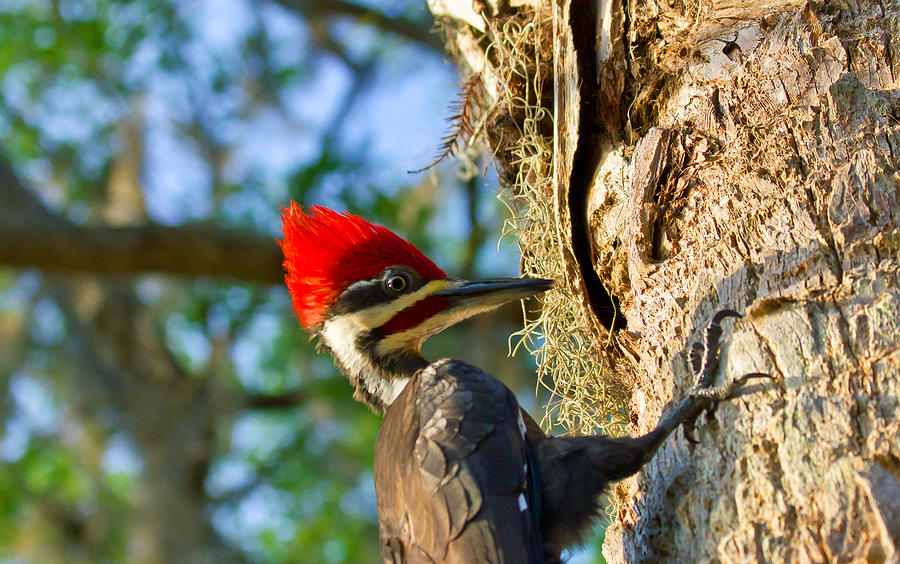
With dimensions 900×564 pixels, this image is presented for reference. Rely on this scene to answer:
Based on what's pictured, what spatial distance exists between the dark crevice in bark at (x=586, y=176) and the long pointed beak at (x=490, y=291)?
0.47 ft

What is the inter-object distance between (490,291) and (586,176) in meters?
0.47

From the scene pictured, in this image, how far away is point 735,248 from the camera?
6.26 ft

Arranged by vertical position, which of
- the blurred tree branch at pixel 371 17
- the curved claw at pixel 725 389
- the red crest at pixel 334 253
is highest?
the blurred tree branch at pixel 371 17

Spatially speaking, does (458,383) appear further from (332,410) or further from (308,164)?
(332,410)

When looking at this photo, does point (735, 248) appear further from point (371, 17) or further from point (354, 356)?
point (371, 17)

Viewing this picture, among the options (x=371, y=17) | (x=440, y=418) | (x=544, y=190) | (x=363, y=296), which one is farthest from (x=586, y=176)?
(x=371, y=17)

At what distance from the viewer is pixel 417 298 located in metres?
2.65

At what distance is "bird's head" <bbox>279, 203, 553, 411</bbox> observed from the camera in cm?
261

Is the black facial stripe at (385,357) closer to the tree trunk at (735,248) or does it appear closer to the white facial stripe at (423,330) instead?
the white facial stripe at (423,330)

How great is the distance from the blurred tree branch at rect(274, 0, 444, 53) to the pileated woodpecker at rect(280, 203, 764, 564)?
12.2 feet

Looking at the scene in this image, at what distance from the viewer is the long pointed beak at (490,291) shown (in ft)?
8.22

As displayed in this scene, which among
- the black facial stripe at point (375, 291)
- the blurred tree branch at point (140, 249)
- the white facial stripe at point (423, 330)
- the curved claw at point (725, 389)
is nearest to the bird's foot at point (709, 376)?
the curved claw at point (725, 389)

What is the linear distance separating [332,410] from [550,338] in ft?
20.2

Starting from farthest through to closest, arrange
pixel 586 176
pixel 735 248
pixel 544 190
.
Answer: pixel 544 190
pixel 586 176
pixel 735 248
